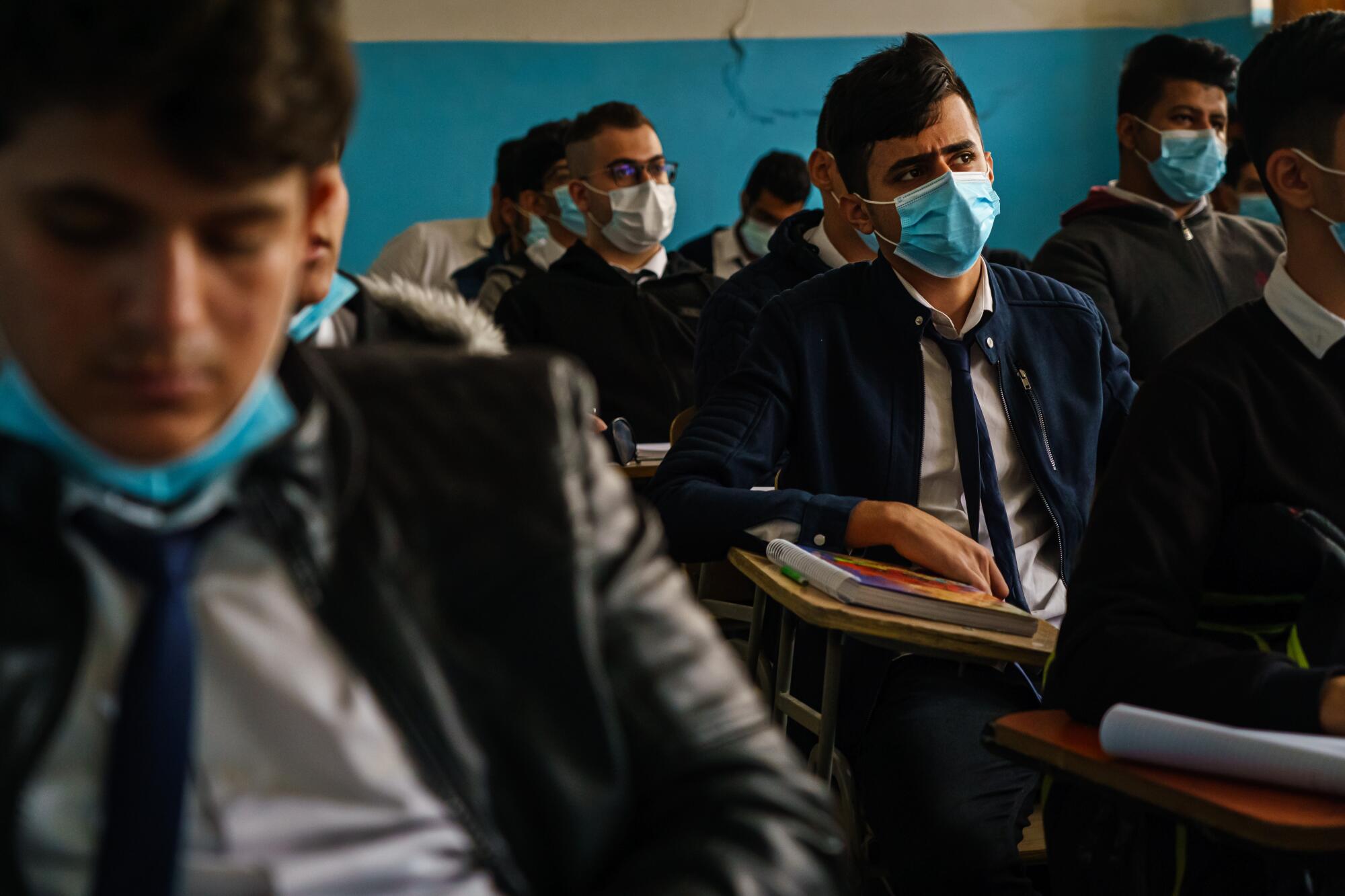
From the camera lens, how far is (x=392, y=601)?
35.4 inches

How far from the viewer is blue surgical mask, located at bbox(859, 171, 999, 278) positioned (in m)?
2.45

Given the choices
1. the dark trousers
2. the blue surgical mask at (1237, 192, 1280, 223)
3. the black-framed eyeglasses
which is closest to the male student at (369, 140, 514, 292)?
the black-framed eyeglasses

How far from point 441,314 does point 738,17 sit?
5829 millimetres

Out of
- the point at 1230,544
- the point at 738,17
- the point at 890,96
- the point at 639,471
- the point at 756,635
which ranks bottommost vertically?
the point at 756,635

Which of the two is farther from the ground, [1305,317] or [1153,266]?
[1305,317]

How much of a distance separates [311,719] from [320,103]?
0.38 meters

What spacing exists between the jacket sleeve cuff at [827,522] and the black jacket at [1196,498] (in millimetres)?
591

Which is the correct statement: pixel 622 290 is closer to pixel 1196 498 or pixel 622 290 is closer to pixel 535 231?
pixel 535 231

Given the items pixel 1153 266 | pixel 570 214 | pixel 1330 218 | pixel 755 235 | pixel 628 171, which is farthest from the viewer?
pixel 755 235

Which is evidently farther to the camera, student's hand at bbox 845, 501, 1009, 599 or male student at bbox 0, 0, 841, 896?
student's hand at bbox 845, 501, 1009, 599

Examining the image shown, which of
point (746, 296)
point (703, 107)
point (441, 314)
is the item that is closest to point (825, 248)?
point (746, 296)

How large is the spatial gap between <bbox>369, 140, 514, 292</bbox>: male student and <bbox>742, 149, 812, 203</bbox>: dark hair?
3.97 ft

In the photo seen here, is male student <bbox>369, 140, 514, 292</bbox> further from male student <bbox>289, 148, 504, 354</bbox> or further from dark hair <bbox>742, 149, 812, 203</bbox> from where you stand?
male student <bbox>289, 148, 504, 354</bbox>

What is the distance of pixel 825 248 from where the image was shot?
3.33 meters
